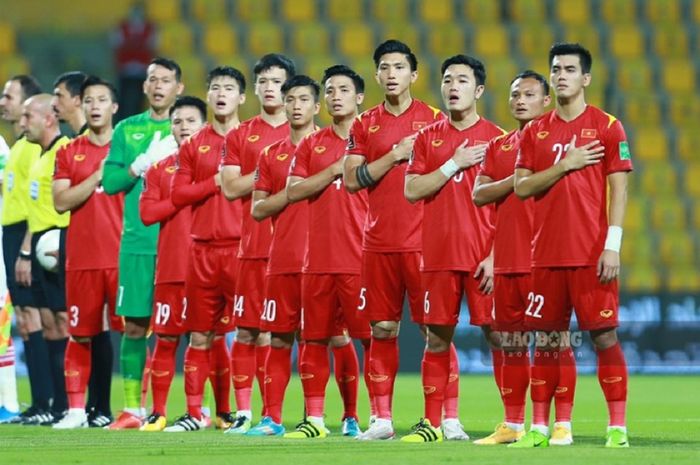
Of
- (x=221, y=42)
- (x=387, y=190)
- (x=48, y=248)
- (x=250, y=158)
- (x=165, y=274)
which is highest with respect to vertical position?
(x=221, y=42)

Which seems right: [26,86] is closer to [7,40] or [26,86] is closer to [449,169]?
[449,169]

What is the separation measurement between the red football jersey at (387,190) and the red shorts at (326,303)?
0.32 metres

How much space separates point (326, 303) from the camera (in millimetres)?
9016

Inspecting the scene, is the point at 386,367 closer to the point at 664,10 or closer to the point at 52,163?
the point at 52,163

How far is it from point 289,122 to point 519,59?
12120 millimetres


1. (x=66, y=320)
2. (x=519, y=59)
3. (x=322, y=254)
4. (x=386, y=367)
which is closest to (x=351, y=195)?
(x=322, y=254)

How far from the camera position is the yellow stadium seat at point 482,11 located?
21.8 m

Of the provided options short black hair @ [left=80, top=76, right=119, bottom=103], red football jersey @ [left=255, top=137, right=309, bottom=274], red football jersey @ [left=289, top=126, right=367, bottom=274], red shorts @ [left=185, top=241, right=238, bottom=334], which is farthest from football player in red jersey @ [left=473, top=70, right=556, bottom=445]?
short black hair @ [left=80, top=76, right=119, bottom=103]

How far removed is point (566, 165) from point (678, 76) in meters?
14.2

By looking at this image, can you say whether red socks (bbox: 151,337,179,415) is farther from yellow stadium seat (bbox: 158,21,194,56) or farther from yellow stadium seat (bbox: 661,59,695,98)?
yellow stadium seat (bbox: 661,59,695,98)

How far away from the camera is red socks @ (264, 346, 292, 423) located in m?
9.18

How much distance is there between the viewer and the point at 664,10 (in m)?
21.6

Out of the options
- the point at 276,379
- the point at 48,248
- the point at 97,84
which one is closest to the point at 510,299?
the point at 276,379

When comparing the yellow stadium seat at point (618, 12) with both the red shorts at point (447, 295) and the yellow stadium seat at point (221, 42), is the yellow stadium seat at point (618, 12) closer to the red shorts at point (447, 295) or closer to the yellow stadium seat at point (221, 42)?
the yellow stadium seat at point (221, 42)
